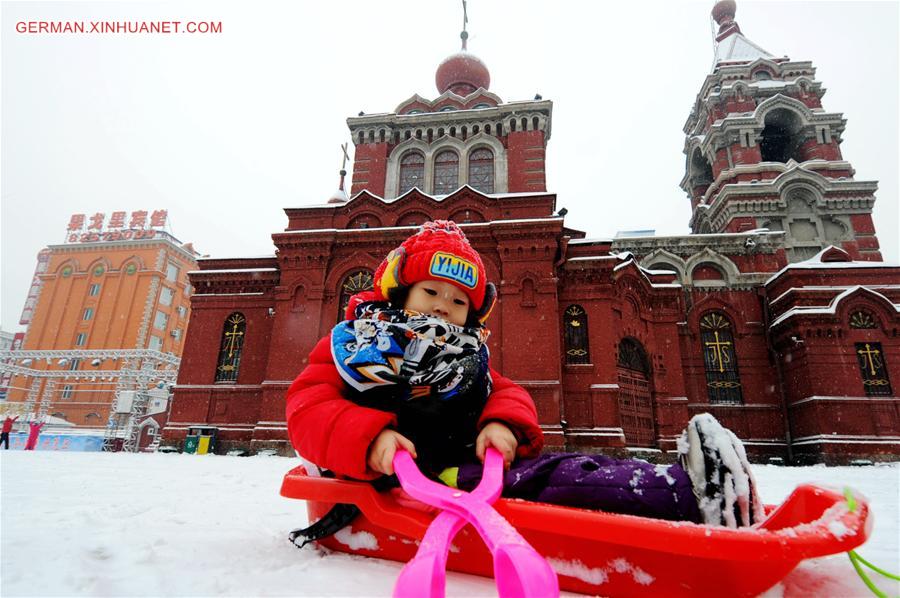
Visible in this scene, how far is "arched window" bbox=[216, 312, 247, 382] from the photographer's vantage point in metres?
15.9

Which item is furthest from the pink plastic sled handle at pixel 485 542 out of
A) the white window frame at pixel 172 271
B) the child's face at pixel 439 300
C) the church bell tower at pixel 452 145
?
the white window frame at pixel 172 271

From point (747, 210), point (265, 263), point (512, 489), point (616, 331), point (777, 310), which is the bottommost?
point (512, 489)

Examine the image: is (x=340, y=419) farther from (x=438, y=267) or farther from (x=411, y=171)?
(x=411, y=171)

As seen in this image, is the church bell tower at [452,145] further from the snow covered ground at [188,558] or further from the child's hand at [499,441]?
the child's hand at [499,441]

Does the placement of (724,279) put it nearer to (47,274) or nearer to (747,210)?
(747,210)

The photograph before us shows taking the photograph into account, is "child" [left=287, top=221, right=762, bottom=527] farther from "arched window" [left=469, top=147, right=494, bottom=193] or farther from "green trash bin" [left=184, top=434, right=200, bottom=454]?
"arched window" [left=469, top=147, right=494, bottom=193]

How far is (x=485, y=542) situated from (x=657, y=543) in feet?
1.90

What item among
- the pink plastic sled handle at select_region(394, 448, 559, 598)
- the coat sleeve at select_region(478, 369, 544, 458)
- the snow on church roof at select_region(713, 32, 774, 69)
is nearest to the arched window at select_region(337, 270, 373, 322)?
the coat sleeve at select_region(478, 369, 544, 458)

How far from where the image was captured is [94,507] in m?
3.53

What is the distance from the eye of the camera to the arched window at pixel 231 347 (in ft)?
52.2

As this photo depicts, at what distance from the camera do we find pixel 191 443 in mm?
14609

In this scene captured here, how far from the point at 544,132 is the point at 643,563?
19.2 meters

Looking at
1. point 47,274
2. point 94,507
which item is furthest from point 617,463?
point 47,274

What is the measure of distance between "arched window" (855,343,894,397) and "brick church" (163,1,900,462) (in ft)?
0.17
